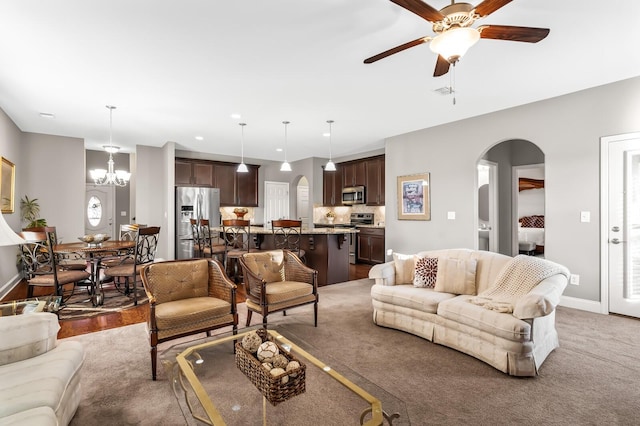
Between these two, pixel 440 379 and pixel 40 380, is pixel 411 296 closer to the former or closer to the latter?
pixel 440 379

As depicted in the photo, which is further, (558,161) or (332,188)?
(332,188)

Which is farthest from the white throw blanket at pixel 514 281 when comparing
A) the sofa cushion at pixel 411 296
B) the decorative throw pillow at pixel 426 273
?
the decorative throw pillow at pixel 426 273

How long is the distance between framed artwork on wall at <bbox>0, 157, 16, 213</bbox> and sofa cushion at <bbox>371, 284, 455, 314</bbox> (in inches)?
216

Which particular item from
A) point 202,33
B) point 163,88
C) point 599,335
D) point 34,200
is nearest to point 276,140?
point 163,88

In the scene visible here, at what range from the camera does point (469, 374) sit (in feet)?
8.18

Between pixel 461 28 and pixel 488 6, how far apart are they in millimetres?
167

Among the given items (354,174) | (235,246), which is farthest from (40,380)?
(354,174)

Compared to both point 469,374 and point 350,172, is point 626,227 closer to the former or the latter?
point 469,374

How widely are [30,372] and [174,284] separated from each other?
1.28 m

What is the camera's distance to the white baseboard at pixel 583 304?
3.89 metres

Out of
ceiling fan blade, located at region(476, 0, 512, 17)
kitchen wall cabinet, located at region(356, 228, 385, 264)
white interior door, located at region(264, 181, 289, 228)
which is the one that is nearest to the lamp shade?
ceiling fan blade, located at region(476, 0, 512, 17)

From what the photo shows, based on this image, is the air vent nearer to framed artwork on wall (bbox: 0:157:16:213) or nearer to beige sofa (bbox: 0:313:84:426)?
beige sofa (bbox: 0:313:84:426)

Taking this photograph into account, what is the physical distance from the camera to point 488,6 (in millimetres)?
1875

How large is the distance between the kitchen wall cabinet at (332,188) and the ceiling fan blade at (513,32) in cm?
649
